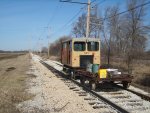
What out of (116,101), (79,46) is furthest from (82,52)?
(116,101)

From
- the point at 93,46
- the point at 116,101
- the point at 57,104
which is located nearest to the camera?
the point at 57,104

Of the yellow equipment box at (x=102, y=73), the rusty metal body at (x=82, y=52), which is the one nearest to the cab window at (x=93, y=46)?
the rusty metal body at (x=82, y=52)

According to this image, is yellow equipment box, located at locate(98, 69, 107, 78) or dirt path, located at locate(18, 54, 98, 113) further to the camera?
yellow equipment box, located at locate(98, 69, 107, 78)

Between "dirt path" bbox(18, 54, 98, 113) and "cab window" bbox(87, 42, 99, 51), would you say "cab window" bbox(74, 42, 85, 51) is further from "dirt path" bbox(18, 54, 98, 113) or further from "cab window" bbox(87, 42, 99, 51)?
"dirt path" bbox(18, 54, 98, 113)

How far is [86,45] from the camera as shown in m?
21.9

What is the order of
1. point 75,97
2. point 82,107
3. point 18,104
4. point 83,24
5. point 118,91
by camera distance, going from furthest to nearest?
point 83,24
point 118,91
point 75,97
point 18,104
point 82,107

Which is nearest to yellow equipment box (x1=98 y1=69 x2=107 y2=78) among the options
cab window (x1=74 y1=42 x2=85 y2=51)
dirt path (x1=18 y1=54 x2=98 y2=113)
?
dirt path (x1=18 y1=54 x2=98 y2=113)

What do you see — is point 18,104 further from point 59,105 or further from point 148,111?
point 148,111

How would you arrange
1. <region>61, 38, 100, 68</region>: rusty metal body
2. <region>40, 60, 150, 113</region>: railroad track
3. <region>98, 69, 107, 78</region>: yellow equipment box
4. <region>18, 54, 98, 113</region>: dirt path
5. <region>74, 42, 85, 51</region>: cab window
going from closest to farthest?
1. <region>40, 60, 150, 113</region>: railroad track
2. <region>18, 54, 98, 113</region>: dirt path
3. <region>98, 69, 107, 78</region>: yellow equipment box
4. <region>61, 38, 100, 68</region>: rusty metal body
5. <region>74, 42, 85, 51</region>: cab window

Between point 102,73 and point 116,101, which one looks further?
point 102,73

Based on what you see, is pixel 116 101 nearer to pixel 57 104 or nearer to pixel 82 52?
pixel 57 104

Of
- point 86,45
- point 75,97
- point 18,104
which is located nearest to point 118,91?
point 75,97

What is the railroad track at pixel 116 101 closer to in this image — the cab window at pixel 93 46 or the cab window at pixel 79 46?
the cab window at pixel 79 46

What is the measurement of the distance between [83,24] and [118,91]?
54830mm
